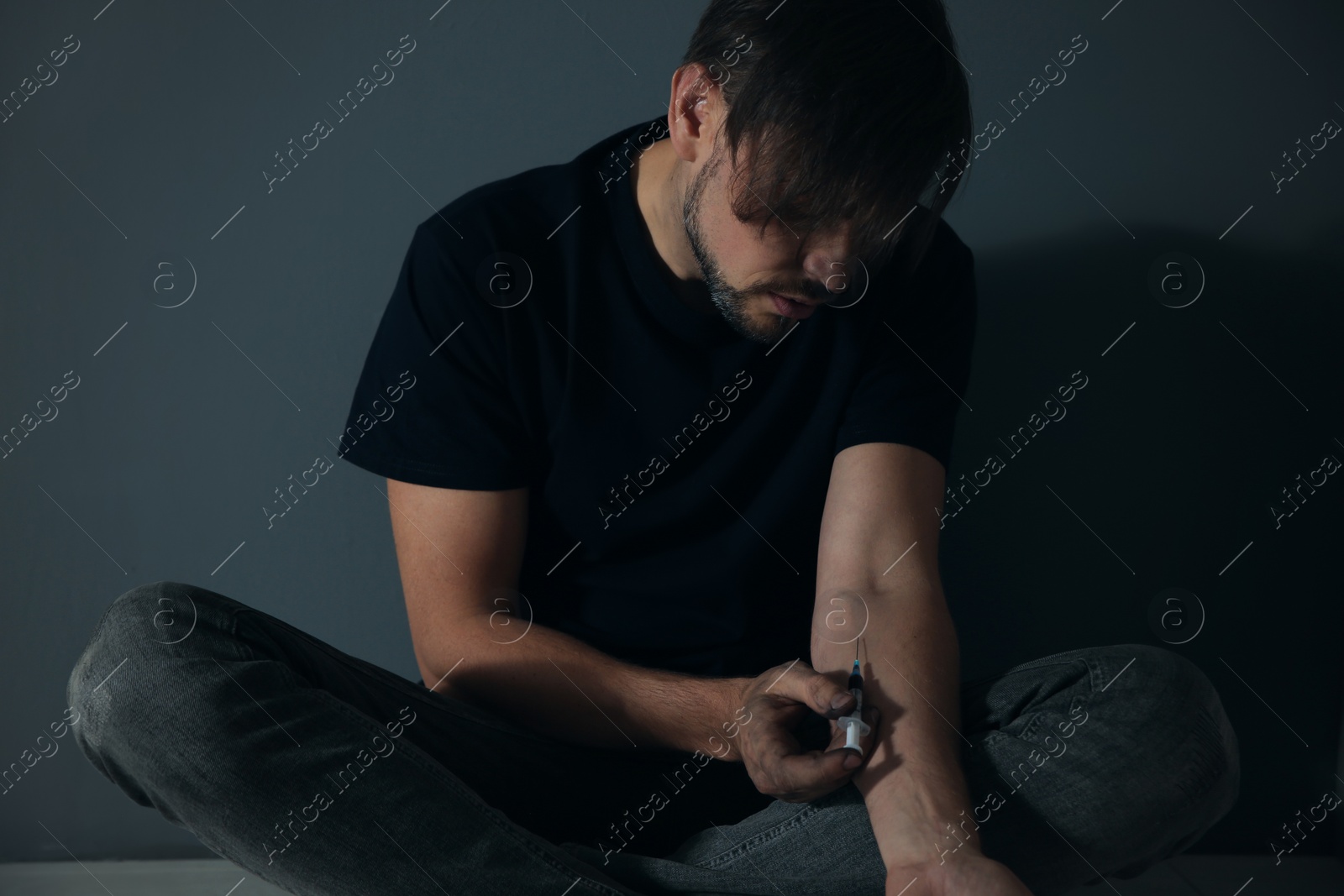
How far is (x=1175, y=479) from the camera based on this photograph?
4.15ft

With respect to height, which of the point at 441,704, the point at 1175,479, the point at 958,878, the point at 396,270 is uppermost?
the point at 396,270

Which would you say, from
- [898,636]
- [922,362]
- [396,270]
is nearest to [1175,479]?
[922,362]

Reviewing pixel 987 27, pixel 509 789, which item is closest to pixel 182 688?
pixel 509 789

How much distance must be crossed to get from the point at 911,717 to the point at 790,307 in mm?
394

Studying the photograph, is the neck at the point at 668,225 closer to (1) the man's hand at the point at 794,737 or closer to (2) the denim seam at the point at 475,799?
(1) the man's hand at the point at 794,737

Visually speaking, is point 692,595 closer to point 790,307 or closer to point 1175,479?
point 790,307

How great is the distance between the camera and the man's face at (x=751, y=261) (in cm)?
93

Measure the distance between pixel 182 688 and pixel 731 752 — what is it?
49 cm

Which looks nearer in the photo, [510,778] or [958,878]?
[958,878]

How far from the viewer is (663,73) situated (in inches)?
48.5

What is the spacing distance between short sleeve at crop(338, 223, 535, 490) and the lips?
0.28 m

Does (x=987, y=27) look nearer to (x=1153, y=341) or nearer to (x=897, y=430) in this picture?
(x=1153, y=341)

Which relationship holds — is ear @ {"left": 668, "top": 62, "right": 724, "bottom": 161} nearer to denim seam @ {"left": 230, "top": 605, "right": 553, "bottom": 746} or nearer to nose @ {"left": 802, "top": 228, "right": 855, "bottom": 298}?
nose @ {"left": 802, "top": 228, "right": 855, "bottom": 298}

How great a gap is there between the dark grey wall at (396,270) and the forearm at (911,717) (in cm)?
33
